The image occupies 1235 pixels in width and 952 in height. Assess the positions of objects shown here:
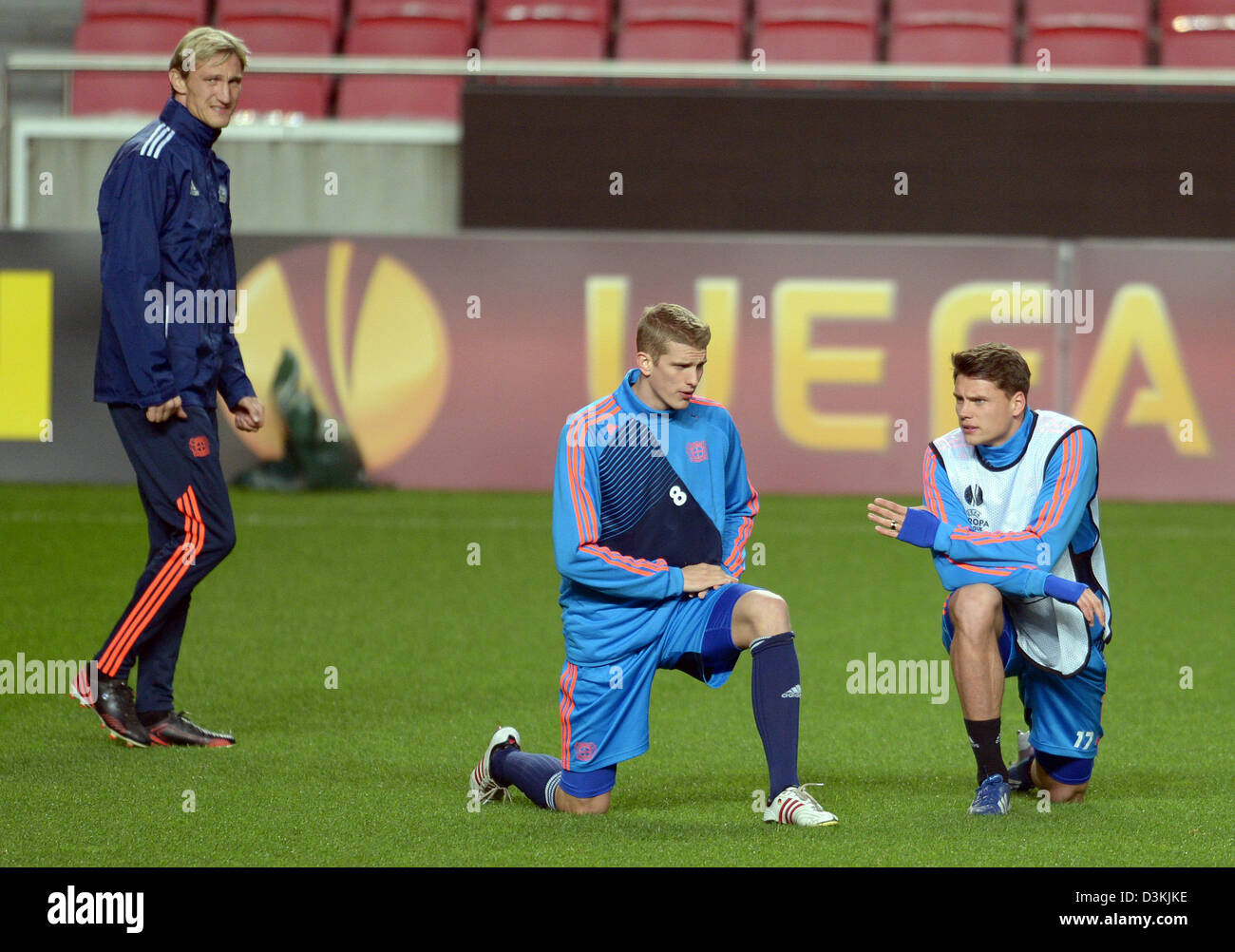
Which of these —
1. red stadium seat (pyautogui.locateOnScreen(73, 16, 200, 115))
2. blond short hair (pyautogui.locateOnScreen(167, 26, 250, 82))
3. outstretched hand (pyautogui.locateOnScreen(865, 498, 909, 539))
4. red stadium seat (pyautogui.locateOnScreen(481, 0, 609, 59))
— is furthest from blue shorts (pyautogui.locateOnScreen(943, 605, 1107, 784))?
red stadium seat (pyautogui.locateOnScreen(481, 0, 609, 59))

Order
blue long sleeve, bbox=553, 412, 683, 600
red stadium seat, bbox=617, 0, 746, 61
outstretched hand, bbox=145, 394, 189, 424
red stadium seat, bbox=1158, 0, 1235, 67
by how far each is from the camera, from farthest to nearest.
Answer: red stadium seat, bbox=617, 0, 746, 61
red stadium seat, bbox=1158, 0, 1235, 67
outstretched hand, bbox=145, 394, 189, 424
blue long sleeve, bbox=553, 412, 683, 600

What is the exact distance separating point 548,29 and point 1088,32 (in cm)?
446

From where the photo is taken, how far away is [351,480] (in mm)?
12094

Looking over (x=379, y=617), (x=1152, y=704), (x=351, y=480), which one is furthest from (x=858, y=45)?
(x=1152, y=704)

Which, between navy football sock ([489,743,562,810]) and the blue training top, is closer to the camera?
the blue training top

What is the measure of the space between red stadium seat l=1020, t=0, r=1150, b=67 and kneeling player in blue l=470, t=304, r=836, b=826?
34.9 feet

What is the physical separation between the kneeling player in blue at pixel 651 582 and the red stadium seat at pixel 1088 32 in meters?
10.6

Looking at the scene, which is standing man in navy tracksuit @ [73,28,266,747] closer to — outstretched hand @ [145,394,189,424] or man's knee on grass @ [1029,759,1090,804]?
outstretched hand @ [145,394,189,424]

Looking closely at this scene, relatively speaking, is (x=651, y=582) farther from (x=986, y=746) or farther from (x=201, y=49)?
(x=201, y=49)

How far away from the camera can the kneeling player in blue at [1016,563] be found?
4.32 metres

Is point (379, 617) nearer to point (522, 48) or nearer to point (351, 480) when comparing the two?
point (351, 480)

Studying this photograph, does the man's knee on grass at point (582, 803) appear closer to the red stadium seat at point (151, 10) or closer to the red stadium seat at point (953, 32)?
the red stadium seat at point (953, 32)

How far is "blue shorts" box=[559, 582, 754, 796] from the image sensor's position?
432 centimetres

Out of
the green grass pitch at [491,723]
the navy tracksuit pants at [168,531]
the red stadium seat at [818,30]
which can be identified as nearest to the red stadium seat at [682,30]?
the red stadium seat at [818,30]
